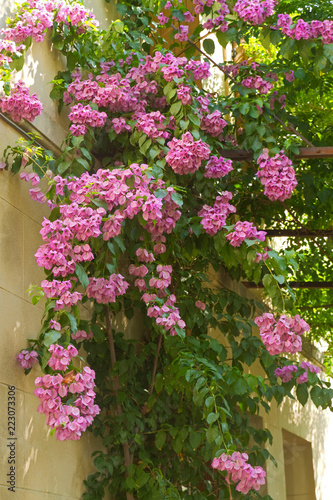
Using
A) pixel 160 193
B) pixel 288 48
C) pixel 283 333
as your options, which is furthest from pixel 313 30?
pixel 283 333

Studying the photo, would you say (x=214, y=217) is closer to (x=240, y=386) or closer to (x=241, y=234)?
(x=241, y=234)

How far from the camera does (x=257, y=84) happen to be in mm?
4062

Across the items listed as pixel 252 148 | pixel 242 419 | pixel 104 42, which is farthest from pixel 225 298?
pixel 104 42

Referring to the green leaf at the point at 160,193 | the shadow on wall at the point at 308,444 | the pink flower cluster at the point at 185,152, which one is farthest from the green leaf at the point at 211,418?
the shadow on wall at the point at 308,444

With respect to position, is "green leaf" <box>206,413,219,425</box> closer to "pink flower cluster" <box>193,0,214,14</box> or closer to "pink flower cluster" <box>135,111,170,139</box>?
"pink flower cluster" <box>135,111,170,139</box>

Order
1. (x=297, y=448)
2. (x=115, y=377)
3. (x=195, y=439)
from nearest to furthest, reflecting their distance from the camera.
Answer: (x=195, y=439) < (x=115, y=377) < (x=297, y=448)

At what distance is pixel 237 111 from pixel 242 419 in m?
1.67

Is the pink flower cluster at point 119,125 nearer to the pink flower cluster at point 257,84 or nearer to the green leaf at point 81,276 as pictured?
the pink flower cluster at point 257,84

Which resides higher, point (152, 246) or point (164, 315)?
point (152, 246)

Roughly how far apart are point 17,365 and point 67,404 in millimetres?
405

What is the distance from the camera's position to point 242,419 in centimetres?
423

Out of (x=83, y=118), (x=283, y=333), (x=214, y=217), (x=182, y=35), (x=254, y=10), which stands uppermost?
(x=182, y=35)

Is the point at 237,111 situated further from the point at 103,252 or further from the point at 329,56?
the point at 103,252

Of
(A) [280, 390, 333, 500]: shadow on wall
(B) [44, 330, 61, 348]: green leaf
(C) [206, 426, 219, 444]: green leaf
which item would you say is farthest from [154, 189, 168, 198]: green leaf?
(A) [280, 390, 333, 500]: shadow on wall
